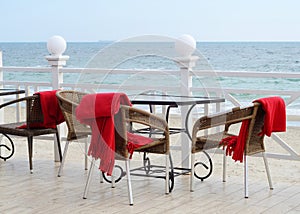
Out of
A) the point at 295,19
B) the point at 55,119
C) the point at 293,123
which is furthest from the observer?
the point at 295,19

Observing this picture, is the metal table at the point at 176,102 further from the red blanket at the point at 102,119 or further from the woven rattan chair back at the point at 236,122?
the red blanket at the point at 102,119

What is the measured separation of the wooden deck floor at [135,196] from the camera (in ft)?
13.6

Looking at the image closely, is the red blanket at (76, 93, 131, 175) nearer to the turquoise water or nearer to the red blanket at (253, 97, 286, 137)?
the red blanket at (253, 97, 286, 137)

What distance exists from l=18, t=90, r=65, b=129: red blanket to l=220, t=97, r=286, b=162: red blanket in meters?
1.56

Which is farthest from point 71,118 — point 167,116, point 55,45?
point 55,45

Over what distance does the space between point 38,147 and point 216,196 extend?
4888mm

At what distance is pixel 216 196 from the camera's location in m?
4.49

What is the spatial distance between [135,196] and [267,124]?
1.07m

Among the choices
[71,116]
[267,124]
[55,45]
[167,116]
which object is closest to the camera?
[267,124]

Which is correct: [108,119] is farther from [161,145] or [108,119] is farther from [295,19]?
[295,19]

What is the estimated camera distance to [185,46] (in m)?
5.35

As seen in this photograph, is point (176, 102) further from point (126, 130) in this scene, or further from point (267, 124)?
point (267, 124)

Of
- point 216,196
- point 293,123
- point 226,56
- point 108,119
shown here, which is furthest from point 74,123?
point 226,56

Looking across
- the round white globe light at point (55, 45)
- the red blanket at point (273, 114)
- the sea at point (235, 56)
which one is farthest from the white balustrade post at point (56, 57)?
the sea at point (235, 56)
